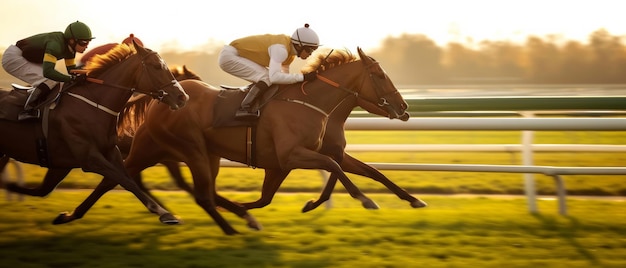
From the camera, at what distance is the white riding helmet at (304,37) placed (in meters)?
5.71

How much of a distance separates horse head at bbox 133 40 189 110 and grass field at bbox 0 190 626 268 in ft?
2.74

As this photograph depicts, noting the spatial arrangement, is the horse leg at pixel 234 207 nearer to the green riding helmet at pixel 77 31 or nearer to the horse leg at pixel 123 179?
the horse leg at pixel 123 179

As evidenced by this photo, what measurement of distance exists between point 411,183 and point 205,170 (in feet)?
11.6

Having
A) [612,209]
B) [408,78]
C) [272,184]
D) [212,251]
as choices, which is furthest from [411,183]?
[408,78]

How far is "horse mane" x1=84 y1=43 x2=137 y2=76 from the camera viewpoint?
5609mm

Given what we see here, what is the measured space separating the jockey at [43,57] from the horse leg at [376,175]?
1.97 metres

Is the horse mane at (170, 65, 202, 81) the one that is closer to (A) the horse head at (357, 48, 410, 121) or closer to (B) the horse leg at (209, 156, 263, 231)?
(B) the horse leg at (209, 156, 263, 231)

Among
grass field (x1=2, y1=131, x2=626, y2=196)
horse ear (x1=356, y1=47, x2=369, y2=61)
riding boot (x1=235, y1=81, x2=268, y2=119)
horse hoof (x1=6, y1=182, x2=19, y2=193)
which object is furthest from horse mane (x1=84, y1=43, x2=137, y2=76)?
grass field (x1=2, y1=131, x2=626, y2=196)

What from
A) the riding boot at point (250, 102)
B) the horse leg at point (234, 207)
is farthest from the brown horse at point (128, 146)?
the riding boot at point (250, 102)

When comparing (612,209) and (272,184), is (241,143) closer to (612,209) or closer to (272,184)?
(272,184)

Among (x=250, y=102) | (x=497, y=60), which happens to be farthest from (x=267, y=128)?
(x=497, y=60)

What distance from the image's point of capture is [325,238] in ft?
17.1

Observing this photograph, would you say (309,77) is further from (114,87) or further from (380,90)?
(114,87)

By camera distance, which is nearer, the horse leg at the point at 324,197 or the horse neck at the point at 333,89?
the horse neck at the point at 333,89
